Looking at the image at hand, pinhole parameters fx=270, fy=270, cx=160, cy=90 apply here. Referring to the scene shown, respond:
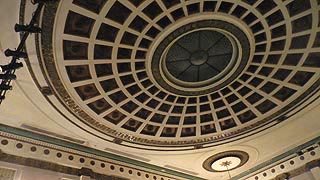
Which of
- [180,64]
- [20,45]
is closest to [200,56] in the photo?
[180,64]

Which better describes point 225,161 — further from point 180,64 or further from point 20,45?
point 20,45

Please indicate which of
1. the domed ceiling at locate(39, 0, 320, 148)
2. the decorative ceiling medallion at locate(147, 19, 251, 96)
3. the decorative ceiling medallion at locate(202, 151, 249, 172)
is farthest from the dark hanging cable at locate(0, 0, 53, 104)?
the decorative ceiling medallion at locate(202, 151, 249, 172)

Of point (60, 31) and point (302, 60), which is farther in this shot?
point (302, 60)

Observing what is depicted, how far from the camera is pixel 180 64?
22.8 feet

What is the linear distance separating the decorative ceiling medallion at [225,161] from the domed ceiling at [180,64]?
1.10 metres

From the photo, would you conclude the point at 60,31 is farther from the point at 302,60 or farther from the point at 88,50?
the point at 302,60

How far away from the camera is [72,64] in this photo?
19.7 ft

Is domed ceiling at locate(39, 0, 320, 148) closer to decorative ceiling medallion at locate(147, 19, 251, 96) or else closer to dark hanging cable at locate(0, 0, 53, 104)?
decorative ceiling medallion at locate(147, 19, 251, 96)

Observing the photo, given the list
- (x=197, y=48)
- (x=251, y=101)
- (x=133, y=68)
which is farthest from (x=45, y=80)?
(x=251, y=101)

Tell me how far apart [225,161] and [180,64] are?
16.2 feet

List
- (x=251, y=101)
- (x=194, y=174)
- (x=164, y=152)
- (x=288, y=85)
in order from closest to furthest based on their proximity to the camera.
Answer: (x=288, y=85)
(x=251, y=101)
(x=164, y=152)
(x=194, y=174)

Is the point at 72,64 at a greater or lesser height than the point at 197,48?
lesser

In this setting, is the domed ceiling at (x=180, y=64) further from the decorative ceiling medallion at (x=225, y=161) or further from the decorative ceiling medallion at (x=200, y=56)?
the decorative ceiling medallion at (x=225, y=161)

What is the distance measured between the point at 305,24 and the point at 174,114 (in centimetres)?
419
